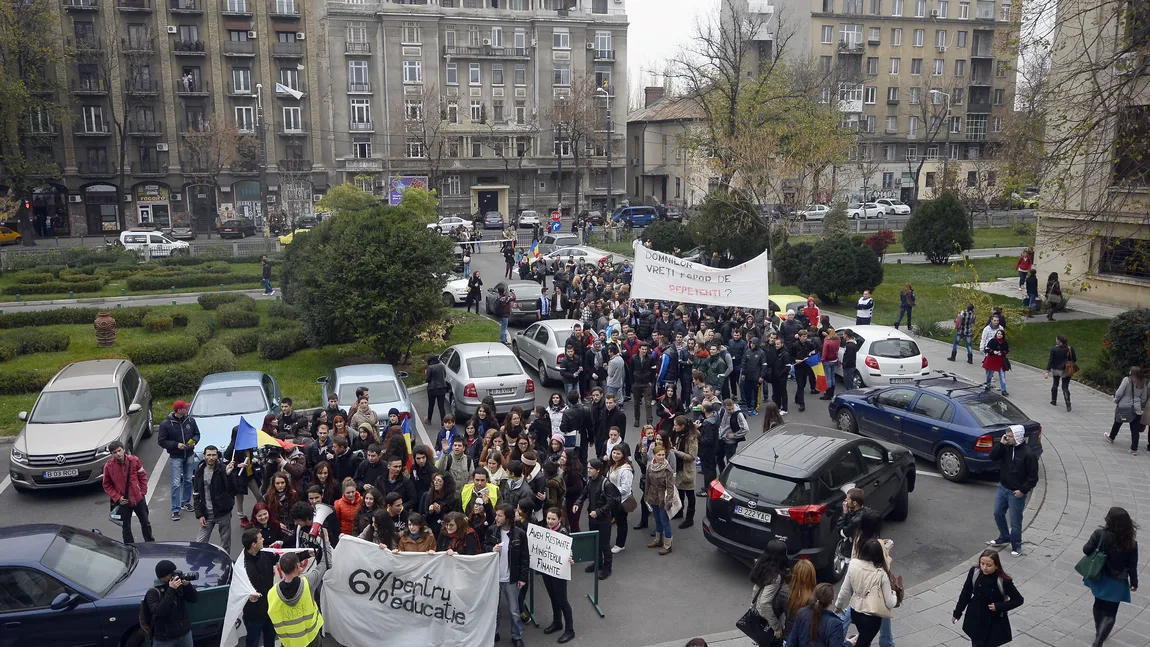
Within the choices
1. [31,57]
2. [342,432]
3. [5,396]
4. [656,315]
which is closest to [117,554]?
[342,432]

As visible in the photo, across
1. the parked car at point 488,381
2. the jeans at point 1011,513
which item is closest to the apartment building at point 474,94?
the parked car at point 488,381

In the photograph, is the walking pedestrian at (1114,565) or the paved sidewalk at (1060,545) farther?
the paved sidewalk at (1060,545)

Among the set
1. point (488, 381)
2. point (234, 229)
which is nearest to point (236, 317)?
point (488, 381)

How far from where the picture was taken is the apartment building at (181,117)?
6038cm

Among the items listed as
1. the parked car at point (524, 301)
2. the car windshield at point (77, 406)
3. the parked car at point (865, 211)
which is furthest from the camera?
the parked car at point (865, 211)

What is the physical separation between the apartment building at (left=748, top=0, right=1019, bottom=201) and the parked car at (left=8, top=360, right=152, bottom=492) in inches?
2469

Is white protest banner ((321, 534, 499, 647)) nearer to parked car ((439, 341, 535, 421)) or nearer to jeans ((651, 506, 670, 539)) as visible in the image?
jeans ((651, 506, 670, 539))

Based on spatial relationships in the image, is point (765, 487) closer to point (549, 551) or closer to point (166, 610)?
point (549, 551)

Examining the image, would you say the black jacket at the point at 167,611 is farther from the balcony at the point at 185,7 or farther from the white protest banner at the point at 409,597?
the balcony at the point at 185,7

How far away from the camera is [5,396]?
18578mm

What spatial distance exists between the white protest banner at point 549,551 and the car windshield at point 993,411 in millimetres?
7848

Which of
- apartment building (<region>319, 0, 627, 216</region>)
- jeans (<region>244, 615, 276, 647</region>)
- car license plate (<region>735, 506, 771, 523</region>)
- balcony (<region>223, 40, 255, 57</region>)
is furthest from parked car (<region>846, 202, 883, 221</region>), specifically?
jeans (<region>244, 615, 276, 647</region>)

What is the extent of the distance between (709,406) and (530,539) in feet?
14.3

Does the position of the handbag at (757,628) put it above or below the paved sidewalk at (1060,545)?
above
